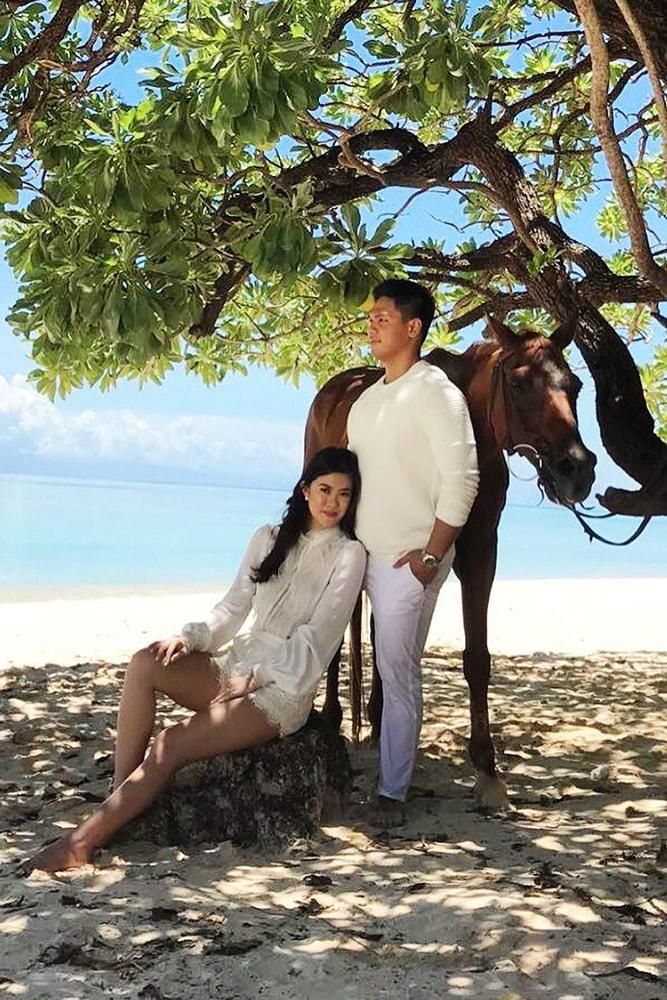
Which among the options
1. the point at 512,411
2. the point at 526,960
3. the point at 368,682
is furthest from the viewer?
the point at 368,682

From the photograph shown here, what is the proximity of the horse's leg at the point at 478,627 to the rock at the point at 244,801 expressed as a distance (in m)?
0.93

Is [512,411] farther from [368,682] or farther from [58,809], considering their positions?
[368,682]

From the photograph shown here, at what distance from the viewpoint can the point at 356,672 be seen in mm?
5848

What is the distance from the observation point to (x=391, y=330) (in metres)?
4.81

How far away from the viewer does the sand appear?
3102 millimetres

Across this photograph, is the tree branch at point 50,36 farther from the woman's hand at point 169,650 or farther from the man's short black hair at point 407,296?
the woman's hand at point 169,650

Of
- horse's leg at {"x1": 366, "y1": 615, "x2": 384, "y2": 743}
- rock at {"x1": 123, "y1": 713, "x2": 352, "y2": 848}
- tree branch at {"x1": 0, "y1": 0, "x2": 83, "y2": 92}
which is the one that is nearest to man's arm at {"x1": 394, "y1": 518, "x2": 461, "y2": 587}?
rock at {"x1": 123, "y1": 713, "x2": 352, "y2": 848}

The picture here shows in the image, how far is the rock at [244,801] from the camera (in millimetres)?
4492

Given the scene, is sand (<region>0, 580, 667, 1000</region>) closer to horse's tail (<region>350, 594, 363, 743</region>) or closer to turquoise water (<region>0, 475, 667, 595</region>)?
horse's tail (<region>350, 594, 363, 743</region>)

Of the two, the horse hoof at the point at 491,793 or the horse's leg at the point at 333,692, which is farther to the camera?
the horse's leg at the point at 333,692

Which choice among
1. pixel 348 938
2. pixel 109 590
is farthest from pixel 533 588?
pixel 348 938

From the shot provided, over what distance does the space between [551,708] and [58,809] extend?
153 inches

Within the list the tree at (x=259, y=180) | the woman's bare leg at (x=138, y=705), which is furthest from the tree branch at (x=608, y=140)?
the woman's bare leg at (x=138, y=705)

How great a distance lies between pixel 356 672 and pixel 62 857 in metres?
2.13
